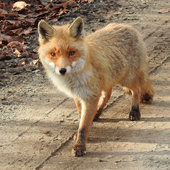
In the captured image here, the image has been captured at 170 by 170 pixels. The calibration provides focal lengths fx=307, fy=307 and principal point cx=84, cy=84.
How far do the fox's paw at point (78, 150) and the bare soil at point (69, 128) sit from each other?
59 mm

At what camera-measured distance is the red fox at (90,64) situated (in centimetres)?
426

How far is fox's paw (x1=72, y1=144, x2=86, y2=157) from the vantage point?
4.31 metres

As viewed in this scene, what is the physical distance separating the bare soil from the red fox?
23cm

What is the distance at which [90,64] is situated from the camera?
4594mm

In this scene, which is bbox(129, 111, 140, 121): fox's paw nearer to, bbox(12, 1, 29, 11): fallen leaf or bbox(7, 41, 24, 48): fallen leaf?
bbox(7, 41, 24, 48): fallen leaf

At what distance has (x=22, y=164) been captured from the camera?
13.5ft

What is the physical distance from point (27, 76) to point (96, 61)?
246 cm

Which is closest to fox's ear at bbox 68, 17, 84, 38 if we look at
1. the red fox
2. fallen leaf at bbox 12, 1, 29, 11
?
the red fox

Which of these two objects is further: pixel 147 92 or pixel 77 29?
pixel 147 92

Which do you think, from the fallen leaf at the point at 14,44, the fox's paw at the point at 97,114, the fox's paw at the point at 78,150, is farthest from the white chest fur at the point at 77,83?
the fallen leaf at the point at 14,44

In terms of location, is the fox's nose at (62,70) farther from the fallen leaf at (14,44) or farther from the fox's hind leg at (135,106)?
the fallen leaf at (14,44)

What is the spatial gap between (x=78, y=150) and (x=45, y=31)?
1.75 m

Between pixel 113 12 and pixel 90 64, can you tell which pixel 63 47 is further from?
pixel 113 12

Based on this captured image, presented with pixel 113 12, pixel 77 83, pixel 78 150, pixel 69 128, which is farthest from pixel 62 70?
pixel 113 12
